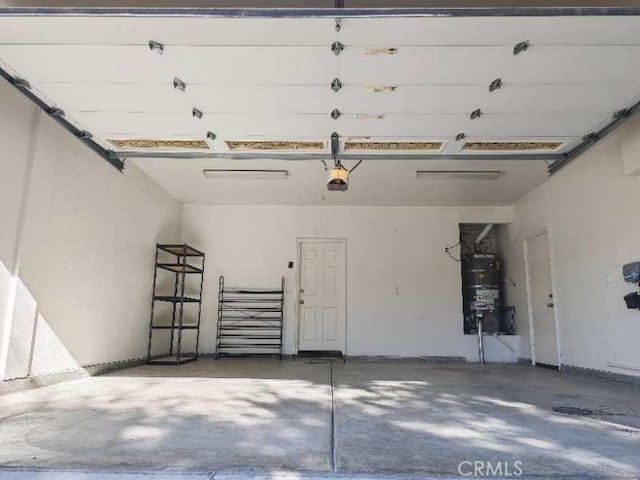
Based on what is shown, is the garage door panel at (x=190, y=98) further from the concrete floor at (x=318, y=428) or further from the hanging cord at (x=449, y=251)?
the hanging cord at (x=449, y=251)

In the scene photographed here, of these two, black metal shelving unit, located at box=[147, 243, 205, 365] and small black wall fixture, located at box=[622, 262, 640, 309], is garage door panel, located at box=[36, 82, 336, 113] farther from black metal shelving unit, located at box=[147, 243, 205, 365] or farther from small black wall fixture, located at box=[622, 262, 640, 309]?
small black wall fixture, located at box=[622, 262, 640, 309]

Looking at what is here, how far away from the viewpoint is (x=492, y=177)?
5832 millimetres

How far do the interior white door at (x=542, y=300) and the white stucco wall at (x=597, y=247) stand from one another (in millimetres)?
247

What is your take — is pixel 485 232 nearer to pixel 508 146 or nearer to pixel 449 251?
pixel 449 251

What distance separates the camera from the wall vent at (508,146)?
4172 millimetres

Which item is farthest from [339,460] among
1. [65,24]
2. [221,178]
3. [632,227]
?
[221,178]

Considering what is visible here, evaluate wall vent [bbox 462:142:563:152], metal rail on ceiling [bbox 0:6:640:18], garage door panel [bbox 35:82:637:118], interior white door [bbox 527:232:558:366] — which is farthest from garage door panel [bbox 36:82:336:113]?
interior white door [bbox 527:232:558:366]

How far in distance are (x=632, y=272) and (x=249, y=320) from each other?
5.50 meters

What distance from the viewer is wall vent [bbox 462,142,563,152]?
417 cm

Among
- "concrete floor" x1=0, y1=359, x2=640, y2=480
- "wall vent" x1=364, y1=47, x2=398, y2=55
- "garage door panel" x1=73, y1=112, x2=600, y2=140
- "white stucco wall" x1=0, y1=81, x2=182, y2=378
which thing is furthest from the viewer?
"garage door panel" x1=73, y1=112, x2=600, y2=140

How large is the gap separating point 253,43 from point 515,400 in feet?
11.0

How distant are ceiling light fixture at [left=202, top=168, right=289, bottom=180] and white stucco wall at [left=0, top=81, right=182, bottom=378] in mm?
1007

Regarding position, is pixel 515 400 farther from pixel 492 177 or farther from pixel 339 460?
pixel 492 177

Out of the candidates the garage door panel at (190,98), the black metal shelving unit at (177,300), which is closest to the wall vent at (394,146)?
the garage door panel at (190,98)
